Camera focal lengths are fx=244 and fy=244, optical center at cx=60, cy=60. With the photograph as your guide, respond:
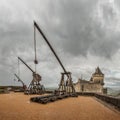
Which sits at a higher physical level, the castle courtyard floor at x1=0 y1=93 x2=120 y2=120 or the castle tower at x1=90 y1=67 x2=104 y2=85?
the castle tower at x1=90 y1=67 x2=104 y2=85

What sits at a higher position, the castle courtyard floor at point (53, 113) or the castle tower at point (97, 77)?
the castle tower at point (97, 77)

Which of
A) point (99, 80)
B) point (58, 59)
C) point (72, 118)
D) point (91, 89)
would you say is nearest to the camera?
point (72, 118)

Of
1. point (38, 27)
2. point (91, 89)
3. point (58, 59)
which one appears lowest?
point (91, 89)

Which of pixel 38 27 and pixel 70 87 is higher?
pixel 38 27

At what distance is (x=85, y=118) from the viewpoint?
10844 millimetres

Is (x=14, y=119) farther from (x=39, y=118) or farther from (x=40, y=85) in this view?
(x=40, y=85)

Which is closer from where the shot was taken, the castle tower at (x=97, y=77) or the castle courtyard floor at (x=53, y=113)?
the castle courtyard floor at (x=53, y=113)

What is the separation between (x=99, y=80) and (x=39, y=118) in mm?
66385

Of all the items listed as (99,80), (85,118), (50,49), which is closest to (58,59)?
(50,49)

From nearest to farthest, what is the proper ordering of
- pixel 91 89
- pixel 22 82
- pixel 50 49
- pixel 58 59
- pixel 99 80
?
1. pixel 50 49
2. pixel 58 59
3. pixel 22 82
4. pixel 91 89
5. pixel 99 80

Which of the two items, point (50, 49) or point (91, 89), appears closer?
point (50, 49)

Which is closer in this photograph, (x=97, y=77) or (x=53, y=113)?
(x=53, y=113)

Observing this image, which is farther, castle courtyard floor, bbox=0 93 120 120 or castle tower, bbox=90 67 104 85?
castle tower, bbox=90 67 104 85

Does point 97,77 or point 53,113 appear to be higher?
point 97,77
